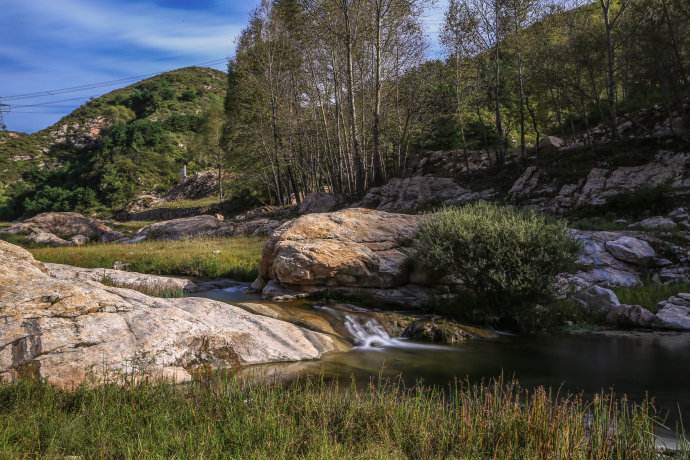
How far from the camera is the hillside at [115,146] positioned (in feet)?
241

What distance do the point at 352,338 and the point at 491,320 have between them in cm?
349

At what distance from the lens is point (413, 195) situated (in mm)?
28281

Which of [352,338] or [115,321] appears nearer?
[115,321]

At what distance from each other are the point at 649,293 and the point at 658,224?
525 cm

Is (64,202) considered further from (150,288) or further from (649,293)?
(649,293)

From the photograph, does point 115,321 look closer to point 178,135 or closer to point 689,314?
point 689,314

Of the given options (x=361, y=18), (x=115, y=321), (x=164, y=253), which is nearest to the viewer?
(x=115, y=321)

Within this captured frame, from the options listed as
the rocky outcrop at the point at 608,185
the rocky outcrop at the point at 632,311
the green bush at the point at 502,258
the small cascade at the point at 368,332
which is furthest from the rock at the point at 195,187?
the rocky outcrop at the point at 632,311

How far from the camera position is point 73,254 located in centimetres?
2066

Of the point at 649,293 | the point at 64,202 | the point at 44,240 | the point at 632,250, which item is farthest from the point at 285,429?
the point at 64,202

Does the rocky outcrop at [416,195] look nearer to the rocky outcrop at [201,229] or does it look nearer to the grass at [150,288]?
the rocky outcrop at [201,229]

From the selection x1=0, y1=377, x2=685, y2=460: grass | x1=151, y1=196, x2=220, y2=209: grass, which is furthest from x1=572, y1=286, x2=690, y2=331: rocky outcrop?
x1=151, y1=196, x2=220, y2=209: grass

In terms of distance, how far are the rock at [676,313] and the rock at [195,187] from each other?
6570 centimetres

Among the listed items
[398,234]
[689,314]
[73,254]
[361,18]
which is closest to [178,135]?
[361,18]
